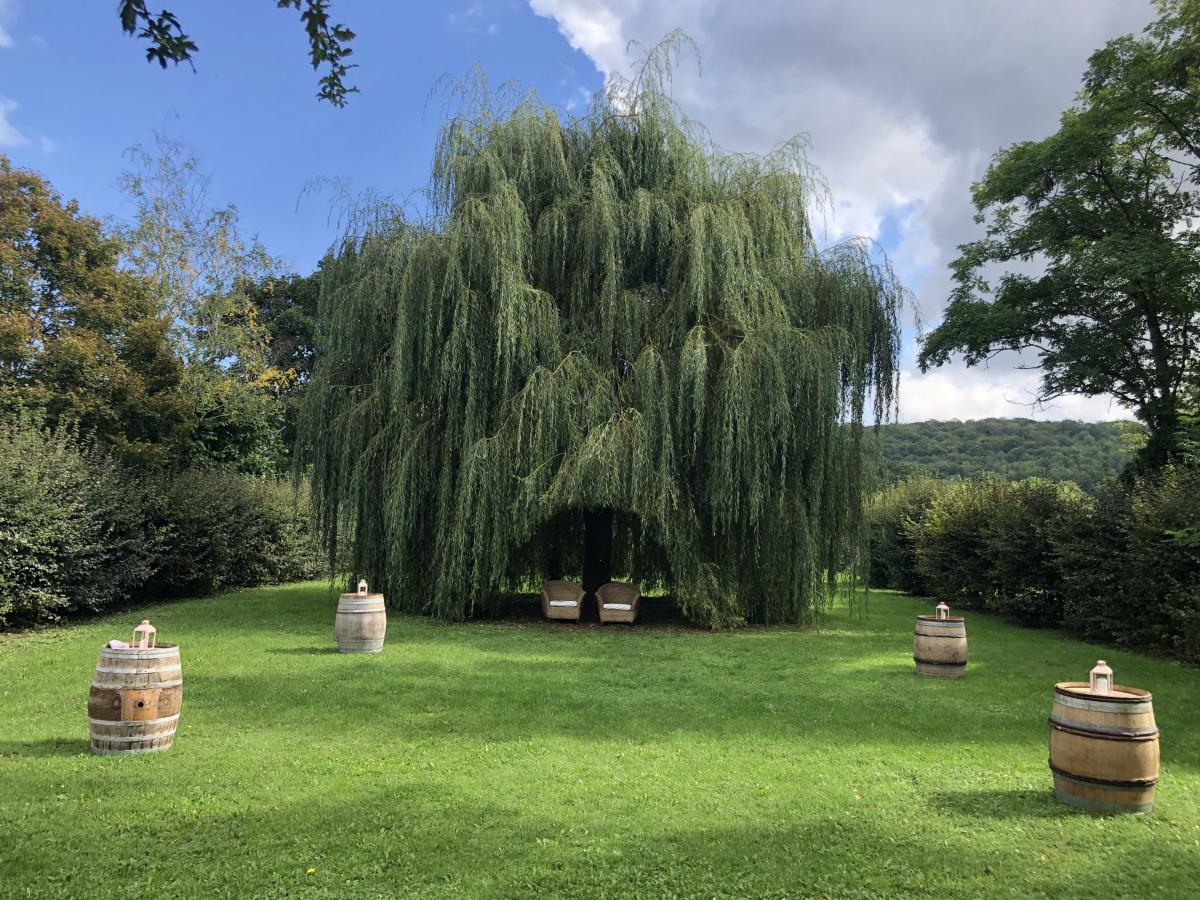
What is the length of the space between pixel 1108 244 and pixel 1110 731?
1452cm

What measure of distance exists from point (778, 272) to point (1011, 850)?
1000 cm

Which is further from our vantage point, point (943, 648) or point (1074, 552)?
point (1074, 552)

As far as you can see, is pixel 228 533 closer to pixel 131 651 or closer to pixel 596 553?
pixel 596 553

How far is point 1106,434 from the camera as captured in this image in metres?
34.5

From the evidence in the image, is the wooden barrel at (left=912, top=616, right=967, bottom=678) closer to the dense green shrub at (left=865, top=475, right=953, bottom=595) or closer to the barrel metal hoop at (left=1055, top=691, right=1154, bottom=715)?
the barrel metal hoop at (left=1055, top=691, right=1154, bottom=715)

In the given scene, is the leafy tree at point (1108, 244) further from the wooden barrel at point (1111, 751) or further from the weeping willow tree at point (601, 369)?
the wooden barrel at point (1111, 751)

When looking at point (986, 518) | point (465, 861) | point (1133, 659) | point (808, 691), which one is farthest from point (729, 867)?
point (986, 518)

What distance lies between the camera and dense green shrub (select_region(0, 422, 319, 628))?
1116cm

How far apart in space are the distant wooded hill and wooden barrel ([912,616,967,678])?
2114 cm

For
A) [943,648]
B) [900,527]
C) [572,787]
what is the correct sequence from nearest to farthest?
[572,787] < [943,648] < [900,527]

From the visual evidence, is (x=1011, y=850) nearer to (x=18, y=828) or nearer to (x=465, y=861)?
(x=465, y=861)

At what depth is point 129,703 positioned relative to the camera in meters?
5.22

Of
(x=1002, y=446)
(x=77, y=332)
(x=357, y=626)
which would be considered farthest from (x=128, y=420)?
(x=1002, y=446)

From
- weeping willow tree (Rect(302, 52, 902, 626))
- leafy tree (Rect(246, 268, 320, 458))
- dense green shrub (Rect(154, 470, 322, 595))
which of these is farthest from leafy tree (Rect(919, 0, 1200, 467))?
leafy tree (Rect(246, 268, 320, 458))
